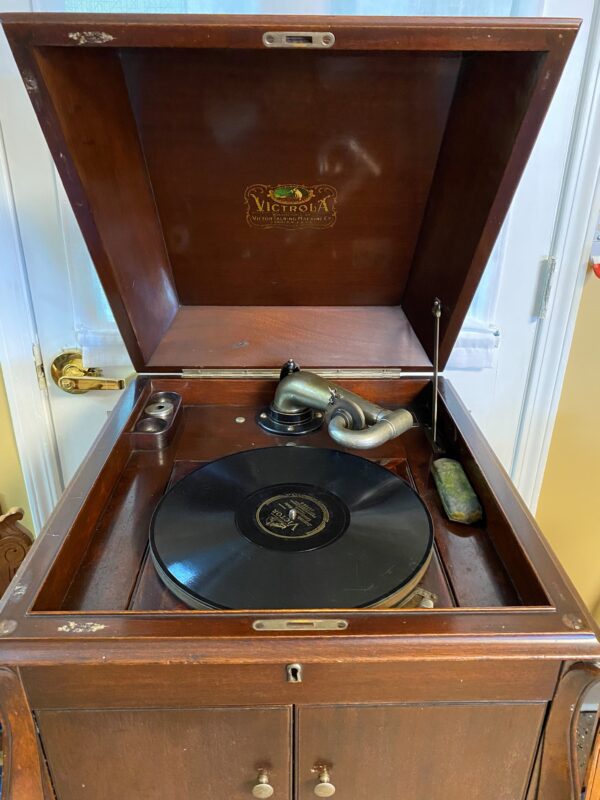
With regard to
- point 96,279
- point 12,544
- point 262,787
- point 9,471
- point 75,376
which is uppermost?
point 96,279

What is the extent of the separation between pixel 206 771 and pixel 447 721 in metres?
0.32

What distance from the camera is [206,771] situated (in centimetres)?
82

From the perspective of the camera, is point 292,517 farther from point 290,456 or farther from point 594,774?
point 594,774

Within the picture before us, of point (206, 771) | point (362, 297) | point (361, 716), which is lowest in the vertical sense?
point (206, 771)

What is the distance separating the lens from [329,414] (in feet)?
3.79

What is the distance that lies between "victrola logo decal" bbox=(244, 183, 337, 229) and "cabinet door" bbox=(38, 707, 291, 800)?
2.90ft

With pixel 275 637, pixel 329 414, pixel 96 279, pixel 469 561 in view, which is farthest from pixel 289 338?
pixel 275 637

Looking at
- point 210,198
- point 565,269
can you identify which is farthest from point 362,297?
point 565,269

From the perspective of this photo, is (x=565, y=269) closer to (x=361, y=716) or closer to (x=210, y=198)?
(x=210, y=198)

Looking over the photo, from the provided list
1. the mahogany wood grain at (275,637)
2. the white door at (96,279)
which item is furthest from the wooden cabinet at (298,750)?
the white door at (96,279)

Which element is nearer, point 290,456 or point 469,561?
point 469,561

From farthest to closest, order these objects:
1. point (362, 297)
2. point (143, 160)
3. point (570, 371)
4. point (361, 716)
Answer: point (570, 371) → point (362, 297) → point (143, 160) → point (361, 716)

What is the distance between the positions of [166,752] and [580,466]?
1342 millimetres

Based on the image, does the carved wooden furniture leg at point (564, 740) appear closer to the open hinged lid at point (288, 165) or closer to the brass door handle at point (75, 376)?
the open hinged lid at point (288, 165)
